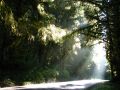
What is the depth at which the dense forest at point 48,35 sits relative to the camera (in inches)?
563

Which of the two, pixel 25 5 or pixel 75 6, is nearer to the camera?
pixel 25 5

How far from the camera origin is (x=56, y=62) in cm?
4378

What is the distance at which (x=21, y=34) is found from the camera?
546 inches

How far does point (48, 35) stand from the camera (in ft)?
50.4

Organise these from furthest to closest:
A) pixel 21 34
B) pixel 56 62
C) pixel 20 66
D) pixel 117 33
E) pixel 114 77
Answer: pixel 56 62 < pixel 20 66 < pixel 114 77 < pixel 117 33 < pixel 21 34

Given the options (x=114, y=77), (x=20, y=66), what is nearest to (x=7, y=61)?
(x=20, y=66)

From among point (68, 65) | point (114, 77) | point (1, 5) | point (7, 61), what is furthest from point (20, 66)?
point (1, 5)

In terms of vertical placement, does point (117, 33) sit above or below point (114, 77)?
above

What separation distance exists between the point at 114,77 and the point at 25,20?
13.4 m

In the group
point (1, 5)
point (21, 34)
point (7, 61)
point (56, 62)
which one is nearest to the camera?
point (1, 5)

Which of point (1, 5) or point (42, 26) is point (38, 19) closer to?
point (42, 26)

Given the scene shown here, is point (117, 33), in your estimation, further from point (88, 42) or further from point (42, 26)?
point (88, 42)

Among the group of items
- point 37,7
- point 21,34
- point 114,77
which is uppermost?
point 37,7

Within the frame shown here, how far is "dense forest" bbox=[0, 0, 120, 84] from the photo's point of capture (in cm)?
1430
